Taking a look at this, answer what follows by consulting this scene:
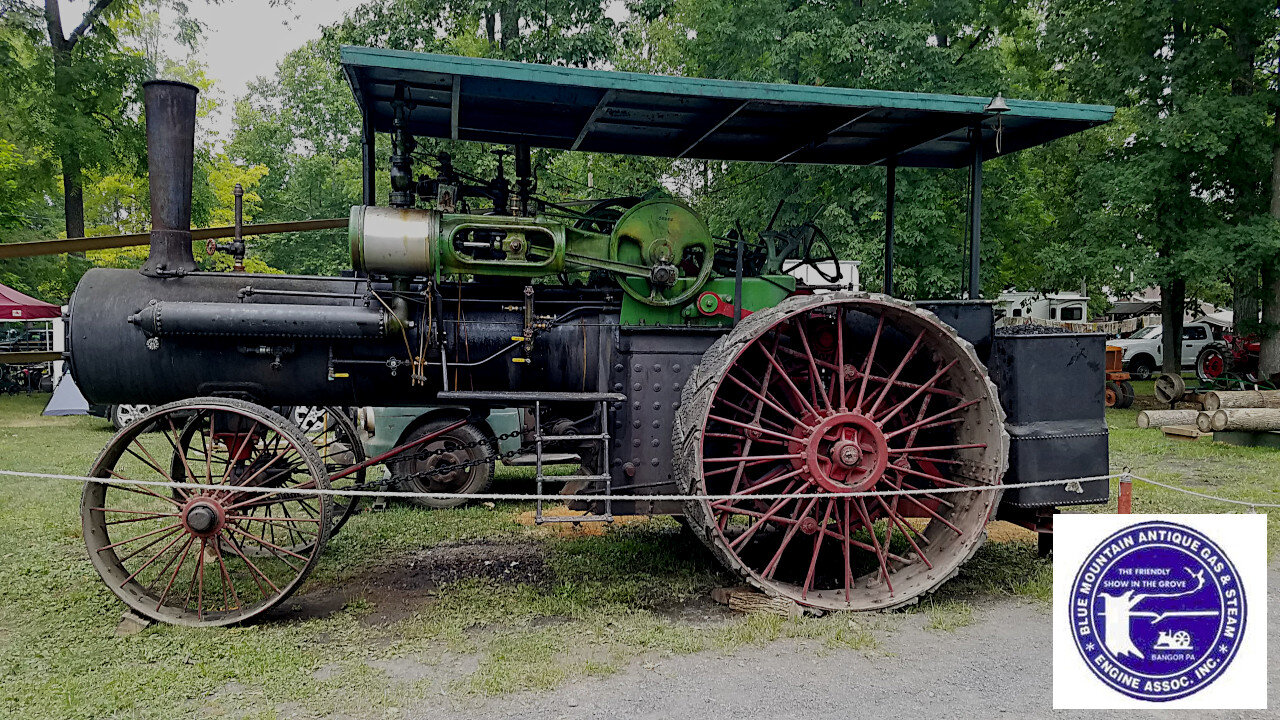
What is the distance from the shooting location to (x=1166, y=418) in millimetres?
13031

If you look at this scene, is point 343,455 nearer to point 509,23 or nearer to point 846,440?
point 846,440

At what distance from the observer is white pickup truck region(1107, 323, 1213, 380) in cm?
2511

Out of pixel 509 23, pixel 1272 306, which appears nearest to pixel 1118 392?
pixel 1272 306

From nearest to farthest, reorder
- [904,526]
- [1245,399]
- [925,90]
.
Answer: [904,526]
[1245,399]
[925,90]

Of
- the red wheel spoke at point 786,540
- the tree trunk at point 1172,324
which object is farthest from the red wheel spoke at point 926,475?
the tree trunk at point 1172,324

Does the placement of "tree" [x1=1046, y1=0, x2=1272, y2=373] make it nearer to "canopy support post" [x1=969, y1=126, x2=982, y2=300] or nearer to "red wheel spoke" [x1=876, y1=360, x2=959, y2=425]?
"canopy support post" [x1=969, y1=126, x2=982, y2=300]

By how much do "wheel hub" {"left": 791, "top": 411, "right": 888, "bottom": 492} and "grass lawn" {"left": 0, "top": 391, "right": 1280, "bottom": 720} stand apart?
2.51 feet

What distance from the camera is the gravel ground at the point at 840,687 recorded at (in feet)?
12.1

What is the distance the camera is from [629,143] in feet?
20.5

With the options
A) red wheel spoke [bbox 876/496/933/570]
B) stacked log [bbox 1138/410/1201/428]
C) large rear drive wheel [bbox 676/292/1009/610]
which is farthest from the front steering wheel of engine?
stacked log [bbox 1138/410/1201/428]

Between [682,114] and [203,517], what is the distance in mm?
3637

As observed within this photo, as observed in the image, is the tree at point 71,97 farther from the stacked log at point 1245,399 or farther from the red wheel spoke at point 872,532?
the stacked log at point 1245,399

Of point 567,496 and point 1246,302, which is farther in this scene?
point 1246,302

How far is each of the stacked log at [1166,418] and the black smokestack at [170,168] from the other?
43.8 feet
